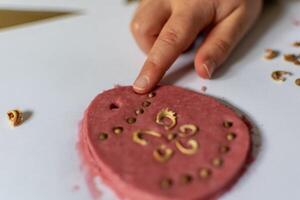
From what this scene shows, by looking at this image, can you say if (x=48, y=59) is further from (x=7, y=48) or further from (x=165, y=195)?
(x=165, y=195)

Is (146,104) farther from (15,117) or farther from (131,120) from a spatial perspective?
(15,117)

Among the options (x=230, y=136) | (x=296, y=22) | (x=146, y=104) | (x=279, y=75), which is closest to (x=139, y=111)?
(x=146, y=104)

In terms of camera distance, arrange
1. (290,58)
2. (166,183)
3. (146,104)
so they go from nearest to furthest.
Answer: (166,183) < (146,104) < (290,58)

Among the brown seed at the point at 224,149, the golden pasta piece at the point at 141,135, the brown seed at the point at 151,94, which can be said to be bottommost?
the brown seed at the point at 224,149

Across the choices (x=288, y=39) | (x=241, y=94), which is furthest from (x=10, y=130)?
(x=288, y=39)

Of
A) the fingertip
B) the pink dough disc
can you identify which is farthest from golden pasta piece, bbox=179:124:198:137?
the fingertip

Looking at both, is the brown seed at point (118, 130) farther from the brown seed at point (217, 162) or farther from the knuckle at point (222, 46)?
the knuckle at point (222, 46)

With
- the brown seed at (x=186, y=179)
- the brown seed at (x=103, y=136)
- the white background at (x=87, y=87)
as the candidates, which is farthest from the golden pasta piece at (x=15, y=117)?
the brown seed at (x=186, y=179)
